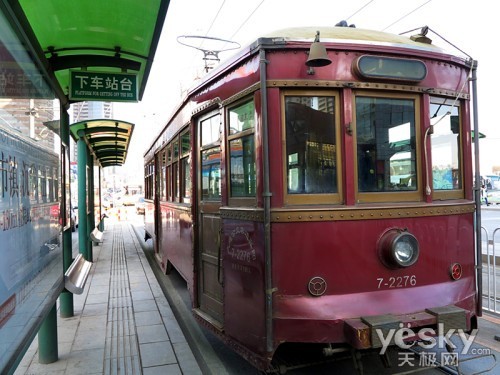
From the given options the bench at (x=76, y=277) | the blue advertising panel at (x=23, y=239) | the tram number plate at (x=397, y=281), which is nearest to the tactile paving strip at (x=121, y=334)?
the bench at (x=76, y=277)

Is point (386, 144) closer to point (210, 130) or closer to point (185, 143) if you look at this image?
point (210, 130)

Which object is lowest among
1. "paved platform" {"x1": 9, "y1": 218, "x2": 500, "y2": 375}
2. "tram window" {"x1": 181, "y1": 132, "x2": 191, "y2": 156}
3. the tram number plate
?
"paved platform" {"x1": 9, "y1": 218, "x2": 500, "y2": 375}

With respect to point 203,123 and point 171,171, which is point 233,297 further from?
point 171,171

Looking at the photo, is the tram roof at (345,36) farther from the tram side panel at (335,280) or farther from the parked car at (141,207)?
the parked car at (141,207)

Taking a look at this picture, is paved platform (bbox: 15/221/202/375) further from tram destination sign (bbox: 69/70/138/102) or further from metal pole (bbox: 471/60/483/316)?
tram destination sign (bbox: 69/70/138/102)

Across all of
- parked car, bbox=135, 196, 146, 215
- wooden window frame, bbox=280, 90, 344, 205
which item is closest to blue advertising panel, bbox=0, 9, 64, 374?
wooden window frame, bbox=280, 90, 344, 205

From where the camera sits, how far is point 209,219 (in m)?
4.06

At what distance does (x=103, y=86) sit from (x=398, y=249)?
3.87 meters

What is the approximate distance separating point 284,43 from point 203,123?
1.48 metres

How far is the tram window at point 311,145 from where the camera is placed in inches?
122

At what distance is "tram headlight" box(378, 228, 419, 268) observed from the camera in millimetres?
3045

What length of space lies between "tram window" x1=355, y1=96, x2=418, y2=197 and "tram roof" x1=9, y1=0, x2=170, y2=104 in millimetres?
1874

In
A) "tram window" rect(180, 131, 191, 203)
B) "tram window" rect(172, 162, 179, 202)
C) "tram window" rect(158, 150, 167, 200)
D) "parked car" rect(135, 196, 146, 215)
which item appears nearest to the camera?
"tram window" rect(180, 131, 191, 203)

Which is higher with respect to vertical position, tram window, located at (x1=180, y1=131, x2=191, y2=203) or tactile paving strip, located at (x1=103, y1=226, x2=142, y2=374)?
tram window, located at (x1=180, y1=131, x2=191, y2=203)
